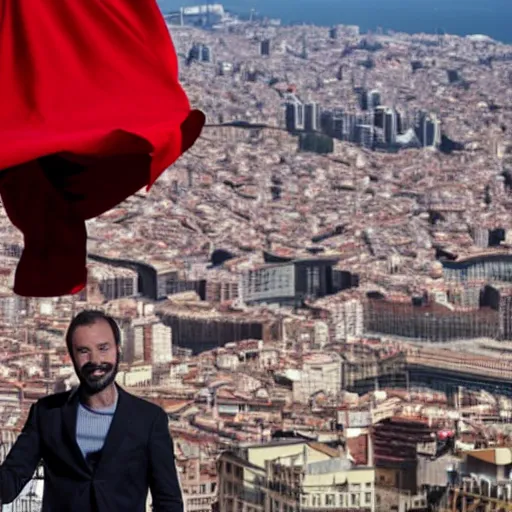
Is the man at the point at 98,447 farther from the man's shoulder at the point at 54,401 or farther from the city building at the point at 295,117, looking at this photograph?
the city building at the point at 295,117

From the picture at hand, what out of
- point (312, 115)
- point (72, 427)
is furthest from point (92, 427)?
point (312, 115)

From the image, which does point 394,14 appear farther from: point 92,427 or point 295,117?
point 92,427

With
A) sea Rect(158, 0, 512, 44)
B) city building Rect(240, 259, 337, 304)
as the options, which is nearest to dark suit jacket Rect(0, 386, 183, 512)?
city building Rect(240, 259, 337, 304)

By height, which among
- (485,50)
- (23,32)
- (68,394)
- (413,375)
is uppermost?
(485,50)

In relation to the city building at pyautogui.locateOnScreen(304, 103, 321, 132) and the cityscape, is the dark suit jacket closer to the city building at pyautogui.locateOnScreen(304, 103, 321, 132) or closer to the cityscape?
the cityscape

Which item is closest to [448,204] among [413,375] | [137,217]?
[137,217]

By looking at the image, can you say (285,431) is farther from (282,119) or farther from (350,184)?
(282,119)
